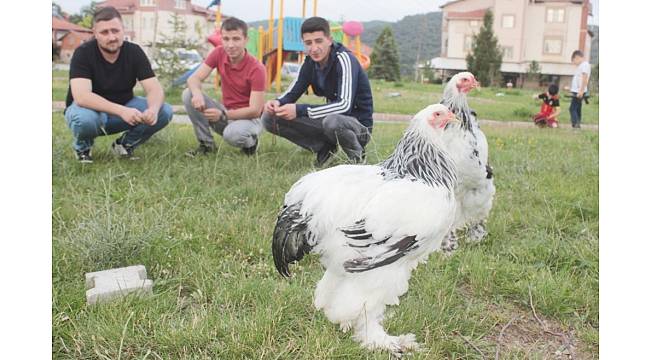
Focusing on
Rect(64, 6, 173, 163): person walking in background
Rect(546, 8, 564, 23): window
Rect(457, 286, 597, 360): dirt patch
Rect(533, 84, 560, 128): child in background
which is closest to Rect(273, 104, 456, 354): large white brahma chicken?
Rect(457, 286, 597, 360): dirt patch

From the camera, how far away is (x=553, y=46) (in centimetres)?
2039

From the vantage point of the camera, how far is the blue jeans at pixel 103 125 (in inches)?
153

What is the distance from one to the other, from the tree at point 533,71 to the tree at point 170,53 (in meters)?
15.4

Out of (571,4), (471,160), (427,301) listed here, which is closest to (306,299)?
(427,301)

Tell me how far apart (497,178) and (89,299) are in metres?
3.23

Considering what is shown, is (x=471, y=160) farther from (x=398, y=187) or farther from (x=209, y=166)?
(x=209, y=166)

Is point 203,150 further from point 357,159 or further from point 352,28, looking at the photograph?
point 352,28

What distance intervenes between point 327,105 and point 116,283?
6.67ft

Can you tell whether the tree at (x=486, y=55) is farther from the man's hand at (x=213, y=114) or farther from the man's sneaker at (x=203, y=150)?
the man's hand at (x=213, y=114)

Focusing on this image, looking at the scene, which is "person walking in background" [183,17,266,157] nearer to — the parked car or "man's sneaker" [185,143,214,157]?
"man's sneaker" [185,143,214,157]

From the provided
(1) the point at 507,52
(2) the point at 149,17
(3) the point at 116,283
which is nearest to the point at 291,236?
(3) the point at 116,283

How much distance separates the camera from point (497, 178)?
4.16m

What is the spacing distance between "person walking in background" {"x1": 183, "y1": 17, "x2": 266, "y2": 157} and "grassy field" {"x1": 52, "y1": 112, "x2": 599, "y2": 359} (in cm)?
70

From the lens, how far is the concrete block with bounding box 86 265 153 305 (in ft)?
6.73
